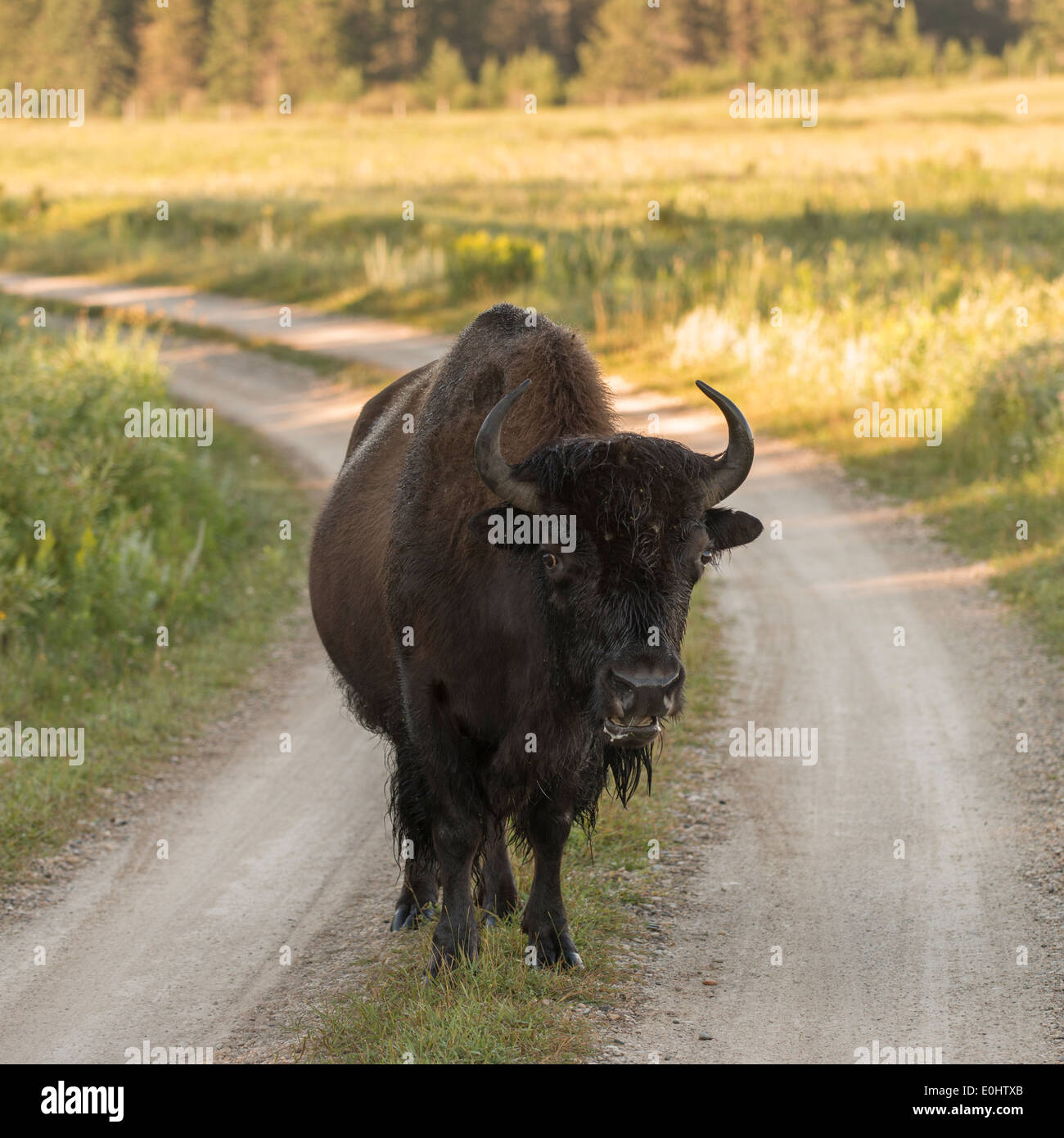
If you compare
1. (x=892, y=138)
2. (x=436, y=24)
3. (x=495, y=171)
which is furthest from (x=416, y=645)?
(x=436, y=24)

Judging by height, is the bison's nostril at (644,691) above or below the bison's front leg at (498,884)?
above

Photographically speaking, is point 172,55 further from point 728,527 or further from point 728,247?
point 728,527

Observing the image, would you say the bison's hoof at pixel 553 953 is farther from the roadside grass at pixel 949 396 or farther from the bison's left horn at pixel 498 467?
the roadside grass at pixel 949 396

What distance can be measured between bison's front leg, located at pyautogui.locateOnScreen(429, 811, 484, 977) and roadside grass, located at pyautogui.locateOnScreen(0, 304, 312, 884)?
113 inches

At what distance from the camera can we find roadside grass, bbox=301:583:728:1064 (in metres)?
5.01

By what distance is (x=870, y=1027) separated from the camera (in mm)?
5336

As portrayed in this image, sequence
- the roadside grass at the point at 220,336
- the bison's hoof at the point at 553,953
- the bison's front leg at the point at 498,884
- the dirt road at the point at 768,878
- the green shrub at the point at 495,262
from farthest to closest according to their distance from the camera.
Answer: the green shrub at the point at 495,262 → the roadside grass at the point at 220,336 → the bison's front leg at the point at 498,884 → the bison's hoof at the point at 553,953 → the dirt road at the point at 768,878

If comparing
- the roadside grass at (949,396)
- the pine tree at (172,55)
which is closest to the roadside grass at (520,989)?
the roadside grass at (949,396)

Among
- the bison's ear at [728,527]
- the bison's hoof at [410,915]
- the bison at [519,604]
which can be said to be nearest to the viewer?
the bison at [519,604]

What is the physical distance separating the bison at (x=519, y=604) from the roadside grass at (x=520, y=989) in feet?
0.52

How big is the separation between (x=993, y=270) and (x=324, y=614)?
16867mm

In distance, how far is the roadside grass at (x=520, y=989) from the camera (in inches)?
197

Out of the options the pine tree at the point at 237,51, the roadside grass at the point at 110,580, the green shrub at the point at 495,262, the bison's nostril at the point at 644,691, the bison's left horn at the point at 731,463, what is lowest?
the roadside grass at the point at 110,580

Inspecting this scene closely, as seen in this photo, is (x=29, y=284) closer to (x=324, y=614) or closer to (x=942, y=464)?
(x=942, y=464)
